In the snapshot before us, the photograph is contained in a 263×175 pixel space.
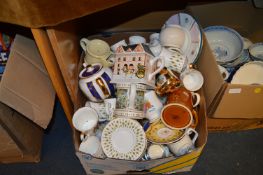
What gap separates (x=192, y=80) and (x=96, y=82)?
1.26 feet

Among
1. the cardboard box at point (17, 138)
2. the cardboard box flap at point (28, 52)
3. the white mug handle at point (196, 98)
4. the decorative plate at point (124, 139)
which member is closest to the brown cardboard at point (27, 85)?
the cardboard box flap at point (28, 52)

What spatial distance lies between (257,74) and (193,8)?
0.44m

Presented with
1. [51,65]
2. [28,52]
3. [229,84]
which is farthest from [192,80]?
[28,52]

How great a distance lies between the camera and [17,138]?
108 centimetres

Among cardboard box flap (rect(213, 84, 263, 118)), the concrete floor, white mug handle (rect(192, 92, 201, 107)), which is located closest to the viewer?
cardboard box flap (rect(213, 84, 263, 118))

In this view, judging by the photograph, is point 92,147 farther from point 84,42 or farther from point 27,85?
point 84,42

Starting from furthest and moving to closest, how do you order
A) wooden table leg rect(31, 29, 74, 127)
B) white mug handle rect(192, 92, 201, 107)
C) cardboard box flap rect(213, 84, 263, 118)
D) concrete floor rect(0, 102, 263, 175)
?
concrete floor rect(0, 102, 263, 175), white mug handle rect(192, 92, 201, 107), cardboard box flap rect(213, 84, 263, 118), wooden table leg rect(31, 29, 74, 127)

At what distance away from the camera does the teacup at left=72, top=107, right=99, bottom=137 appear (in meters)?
1.00

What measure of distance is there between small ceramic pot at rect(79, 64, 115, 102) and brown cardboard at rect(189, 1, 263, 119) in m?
0.40

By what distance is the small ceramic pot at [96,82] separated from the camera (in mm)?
1014

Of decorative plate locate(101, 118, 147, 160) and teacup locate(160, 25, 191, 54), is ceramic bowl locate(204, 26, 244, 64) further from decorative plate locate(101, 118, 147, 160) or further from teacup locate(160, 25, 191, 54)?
decorative plate locate(101, 118, 147, 160)

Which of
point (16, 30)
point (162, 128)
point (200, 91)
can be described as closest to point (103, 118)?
point (162, 128)

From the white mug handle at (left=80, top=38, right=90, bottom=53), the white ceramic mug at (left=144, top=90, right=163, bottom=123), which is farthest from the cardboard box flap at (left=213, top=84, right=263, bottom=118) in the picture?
the white mug handle at (left=80, top=38, right=90, bottom=53)

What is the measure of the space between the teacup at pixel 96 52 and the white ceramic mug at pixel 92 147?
0.31 meters
